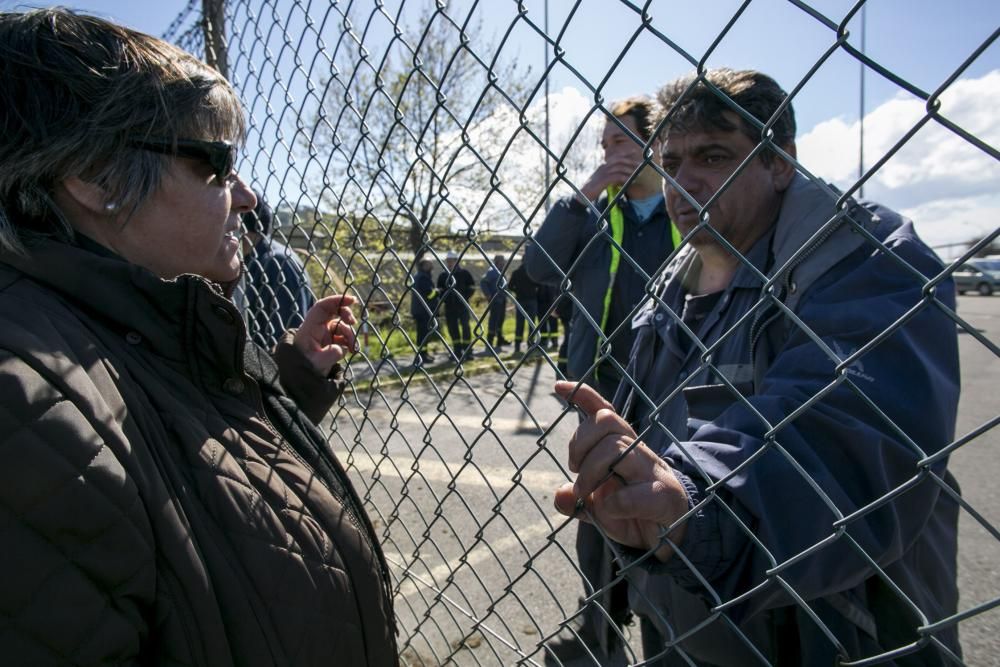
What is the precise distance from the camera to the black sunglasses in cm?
123

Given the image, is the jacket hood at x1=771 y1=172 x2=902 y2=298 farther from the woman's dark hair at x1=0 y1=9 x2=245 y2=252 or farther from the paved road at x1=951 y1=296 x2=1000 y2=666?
the woman's dark hair at x1=0 y1=9 x2=245 y2=252

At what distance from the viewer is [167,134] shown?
4.09 feet

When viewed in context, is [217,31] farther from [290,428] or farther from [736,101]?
[736,101]

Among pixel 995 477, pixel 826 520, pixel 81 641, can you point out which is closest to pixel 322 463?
pixel 81 641

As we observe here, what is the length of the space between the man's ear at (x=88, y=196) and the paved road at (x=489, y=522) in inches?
35.7

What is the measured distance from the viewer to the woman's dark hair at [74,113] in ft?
3.69

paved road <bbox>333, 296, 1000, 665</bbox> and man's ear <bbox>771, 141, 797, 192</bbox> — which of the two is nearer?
man's ear <bbox>771, 141, 797, 192</bbox>

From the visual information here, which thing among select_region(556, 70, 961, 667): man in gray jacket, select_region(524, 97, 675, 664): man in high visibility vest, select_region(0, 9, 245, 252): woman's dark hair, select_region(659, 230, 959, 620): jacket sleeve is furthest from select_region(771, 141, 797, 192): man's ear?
select_region(0, 9, 245, 252): woman's dark hair

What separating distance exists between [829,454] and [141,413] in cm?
115

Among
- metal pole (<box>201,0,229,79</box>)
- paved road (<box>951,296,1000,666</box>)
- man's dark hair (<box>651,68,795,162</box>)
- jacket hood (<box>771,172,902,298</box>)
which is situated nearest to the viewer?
jacket hood (<box>771,172,902,298</box>)

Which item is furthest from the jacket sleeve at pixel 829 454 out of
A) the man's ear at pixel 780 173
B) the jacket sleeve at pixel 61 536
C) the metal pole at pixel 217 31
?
the metal pole at pixel 217 31

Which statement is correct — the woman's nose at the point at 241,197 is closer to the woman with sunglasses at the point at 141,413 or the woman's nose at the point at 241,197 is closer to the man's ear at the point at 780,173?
the woman with sunglasses at the point at 141,413

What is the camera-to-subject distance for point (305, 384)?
193 centimetres

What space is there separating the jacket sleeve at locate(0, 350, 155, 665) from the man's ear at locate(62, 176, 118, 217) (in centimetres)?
42
